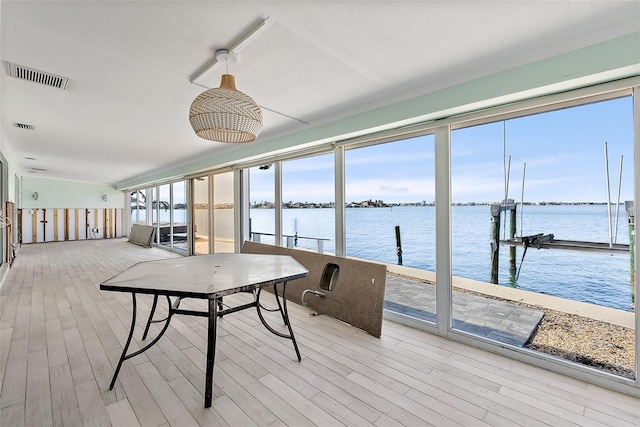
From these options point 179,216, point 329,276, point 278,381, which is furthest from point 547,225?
point 179,216

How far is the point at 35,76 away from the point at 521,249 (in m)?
4.98

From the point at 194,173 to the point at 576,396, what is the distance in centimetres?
754

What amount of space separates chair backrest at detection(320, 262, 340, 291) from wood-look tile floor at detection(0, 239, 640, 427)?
513 millimetres

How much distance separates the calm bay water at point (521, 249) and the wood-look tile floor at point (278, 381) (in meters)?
0.82

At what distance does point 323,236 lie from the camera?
4.48 meters

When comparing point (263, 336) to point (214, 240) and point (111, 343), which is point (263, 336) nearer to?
point (111, 343)

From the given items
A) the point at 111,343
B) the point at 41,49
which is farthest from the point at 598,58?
the point at 111,343

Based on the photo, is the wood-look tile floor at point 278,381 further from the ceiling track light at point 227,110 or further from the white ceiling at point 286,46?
the white ceiling at point 286,46

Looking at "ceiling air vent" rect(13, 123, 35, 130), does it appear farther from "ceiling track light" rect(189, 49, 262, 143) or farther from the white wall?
the white wall

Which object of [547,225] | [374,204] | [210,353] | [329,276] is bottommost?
[210,353]

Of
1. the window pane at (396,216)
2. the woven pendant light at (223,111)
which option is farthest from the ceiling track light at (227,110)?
the window pane at (396,216)

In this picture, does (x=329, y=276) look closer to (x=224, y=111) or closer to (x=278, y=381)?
(x=278, y=381)

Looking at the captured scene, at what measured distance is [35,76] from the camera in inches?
101

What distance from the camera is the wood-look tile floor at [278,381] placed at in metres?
1.77
